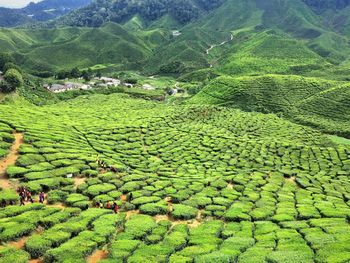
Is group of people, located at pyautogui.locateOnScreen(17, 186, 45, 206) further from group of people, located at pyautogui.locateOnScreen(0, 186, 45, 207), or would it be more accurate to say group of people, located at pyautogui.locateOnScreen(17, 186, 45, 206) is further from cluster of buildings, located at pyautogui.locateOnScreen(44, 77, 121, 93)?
cluster of buildings, located at pyautogui.locateOnScreen(44, 77, 121, 93)

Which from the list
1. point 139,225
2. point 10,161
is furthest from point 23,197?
point 139,225

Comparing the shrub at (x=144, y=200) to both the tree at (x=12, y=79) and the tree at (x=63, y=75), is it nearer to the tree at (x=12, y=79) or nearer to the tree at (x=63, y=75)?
the tree at (x=12, y=79)

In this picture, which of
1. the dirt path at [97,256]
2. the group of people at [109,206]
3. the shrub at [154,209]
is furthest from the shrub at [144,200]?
the dirt path at [97,256]

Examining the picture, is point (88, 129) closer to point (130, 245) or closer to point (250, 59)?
point (130, 245)

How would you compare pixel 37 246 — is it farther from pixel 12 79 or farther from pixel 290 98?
pixel 290 98

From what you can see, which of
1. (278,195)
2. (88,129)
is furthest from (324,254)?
(88,129)

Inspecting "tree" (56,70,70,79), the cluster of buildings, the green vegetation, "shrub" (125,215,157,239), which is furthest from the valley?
"tree" (56,70,70,79)
